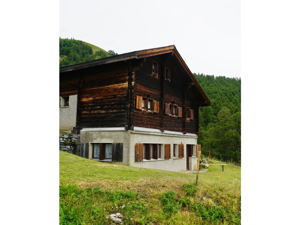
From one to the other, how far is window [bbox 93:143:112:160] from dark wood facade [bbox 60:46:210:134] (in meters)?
1.21

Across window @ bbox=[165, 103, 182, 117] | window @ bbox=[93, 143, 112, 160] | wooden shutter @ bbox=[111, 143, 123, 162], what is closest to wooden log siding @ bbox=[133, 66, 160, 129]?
window @ bbox=[165, 103, 182, 117]

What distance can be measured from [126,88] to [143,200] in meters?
7.84

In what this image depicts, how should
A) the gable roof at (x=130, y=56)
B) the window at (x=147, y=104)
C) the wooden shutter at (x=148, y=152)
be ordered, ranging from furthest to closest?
the wooden shutter at (x=148, y=152) < the window at (x=147, y=104) < the gable roof at (x=130, y=56)

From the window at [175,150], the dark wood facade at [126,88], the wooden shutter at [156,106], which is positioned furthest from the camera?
the window at [175,150]

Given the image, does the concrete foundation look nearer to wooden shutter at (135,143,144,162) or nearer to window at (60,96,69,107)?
wooden shutter at (135,143,144,162)

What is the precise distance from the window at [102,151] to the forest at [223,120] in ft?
56.4

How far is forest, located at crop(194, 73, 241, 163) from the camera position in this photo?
111ft

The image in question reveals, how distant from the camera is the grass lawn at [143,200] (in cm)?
603

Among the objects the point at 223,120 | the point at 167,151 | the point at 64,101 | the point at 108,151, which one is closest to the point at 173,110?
the point at 167,151

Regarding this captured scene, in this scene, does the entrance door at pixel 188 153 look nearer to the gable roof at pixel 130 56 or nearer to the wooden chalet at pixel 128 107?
the wooden chalet at pixel 128 107

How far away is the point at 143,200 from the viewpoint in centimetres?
690

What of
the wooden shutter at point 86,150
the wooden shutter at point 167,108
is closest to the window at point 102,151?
the wooden shutter at point 86,150
